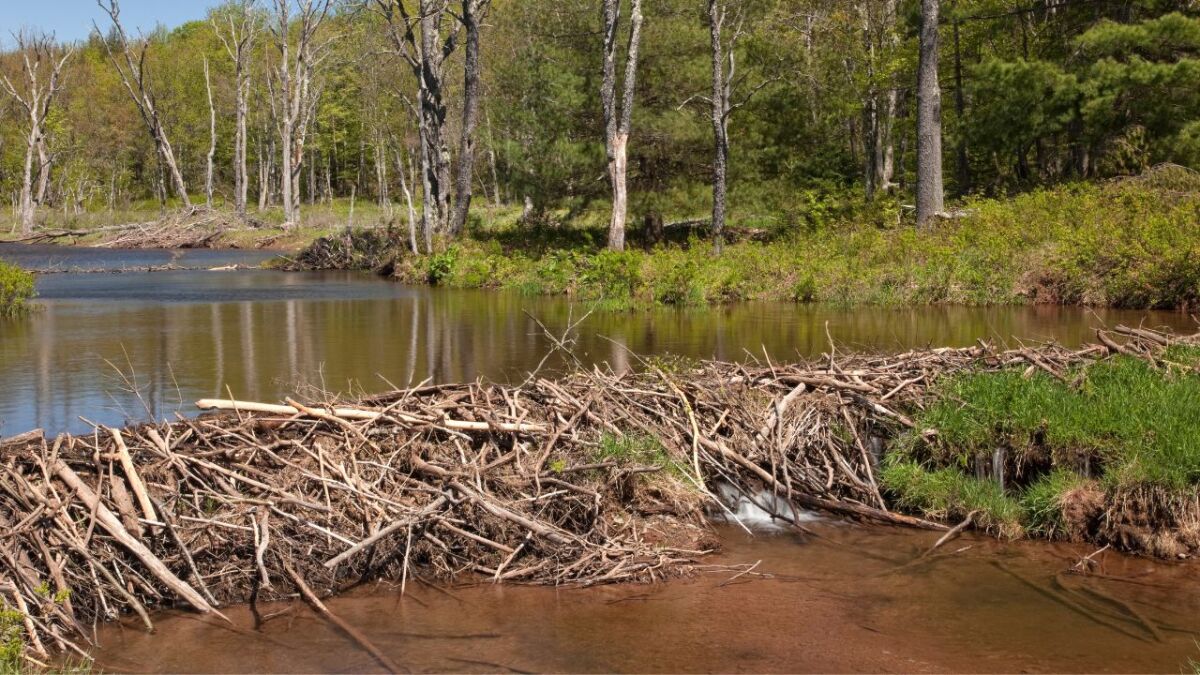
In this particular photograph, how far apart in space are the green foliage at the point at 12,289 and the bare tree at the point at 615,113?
47.5 feet

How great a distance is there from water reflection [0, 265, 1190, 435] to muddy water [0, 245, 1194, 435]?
0.13 ft

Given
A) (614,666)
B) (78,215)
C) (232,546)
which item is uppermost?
(78,215)

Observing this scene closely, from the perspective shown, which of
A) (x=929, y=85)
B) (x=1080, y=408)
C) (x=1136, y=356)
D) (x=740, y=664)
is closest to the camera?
(x=740, y=664)

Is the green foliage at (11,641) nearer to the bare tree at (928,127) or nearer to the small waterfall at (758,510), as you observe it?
the small waterfall at (758,510)

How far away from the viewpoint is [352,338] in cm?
1930

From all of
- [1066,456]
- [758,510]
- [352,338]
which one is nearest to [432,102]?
[352,338]

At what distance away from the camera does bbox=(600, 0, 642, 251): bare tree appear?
94.6ft

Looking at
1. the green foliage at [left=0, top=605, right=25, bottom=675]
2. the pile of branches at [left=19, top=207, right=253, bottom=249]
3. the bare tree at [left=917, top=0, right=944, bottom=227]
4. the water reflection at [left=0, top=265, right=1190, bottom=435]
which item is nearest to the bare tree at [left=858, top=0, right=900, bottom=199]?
the bare tree at [left=917, top=0, right=944, bottom=227]

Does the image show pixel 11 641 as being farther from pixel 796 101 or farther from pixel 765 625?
pixel 796 101

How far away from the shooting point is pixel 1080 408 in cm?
884

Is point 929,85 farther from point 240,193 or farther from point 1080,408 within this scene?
point 240,193

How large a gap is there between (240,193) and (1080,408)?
61.9 m

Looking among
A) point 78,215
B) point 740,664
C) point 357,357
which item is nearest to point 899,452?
point 740,664

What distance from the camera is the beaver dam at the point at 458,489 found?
6.91 meters
